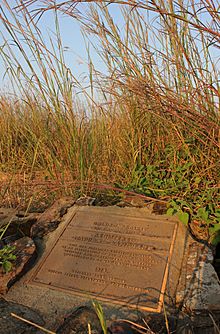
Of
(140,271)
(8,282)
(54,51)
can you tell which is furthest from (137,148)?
(8,282)

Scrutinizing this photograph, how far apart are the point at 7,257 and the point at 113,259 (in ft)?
2.13

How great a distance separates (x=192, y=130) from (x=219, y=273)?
102 cm

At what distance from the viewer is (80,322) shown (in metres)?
1.76

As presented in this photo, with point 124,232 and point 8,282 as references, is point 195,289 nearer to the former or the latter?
point 124,232

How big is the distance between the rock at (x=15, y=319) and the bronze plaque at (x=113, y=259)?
8.1 inches

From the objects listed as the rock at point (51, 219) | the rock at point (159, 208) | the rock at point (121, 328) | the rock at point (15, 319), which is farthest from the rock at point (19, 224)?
the rock at point (121, 328)

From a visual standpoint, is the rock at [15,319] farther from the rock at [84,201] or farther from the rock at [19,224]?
the rock at [84,201]

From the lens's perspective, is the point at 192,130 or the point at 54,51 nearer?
the point at 192,130

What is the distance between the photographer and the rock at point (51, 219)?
2629 mm

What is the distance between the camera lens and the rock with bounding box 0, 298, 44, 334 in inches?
71.5

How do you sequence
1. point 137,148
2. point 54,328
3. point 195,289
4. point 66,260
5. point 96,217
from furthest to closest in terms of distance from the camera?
point 137,148 → point 96,217 → point 66,260 → point 195,289 → point 54,328

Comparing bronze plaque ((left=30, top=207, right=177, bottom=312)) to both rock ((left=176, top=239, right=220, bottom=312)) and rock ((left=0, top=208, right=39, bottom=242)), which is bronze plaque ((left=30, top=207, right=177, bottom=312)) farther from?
rock ((left=0, top=208, right=39, bottom=242))

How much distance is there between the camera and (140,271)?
6.91 feet

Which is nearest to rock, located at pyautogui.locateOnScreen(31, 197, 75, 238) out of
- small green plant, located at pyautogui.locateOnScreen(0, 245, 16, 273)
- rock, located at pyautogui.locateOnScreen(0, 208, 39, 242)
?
rock, located at pyautogui.locateOnScreen(0, 208, 39, 242)
